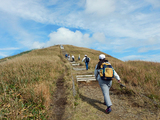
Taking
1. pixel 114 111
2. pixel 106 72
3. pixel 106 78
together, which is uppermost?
pixel 106 72

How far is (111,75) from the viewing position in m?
3.70

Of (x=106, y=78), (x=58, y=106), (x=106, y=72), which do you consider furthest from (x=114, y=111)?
(x=58, y=106)

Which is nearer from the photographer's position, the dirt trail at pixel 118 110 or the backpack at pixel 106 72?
the dirt trail at pixel 118 110

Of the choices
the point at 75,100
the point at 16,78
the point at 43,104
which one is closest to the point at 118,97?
the point at 75,100

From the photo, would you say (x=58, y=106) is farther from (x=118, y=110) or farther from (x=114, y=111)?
(x=118, y=110)

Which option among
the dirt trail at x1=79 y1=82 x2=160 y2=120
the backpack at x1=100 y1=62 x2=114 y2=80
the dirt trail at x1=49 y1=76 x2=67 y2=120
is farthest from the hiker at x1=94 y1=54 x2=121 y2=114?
the dirt trail at x1=49 y1=76 x2=67 y2=120

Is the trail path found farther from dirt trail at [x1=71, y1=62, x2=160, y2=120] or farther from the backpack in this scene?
the backpack

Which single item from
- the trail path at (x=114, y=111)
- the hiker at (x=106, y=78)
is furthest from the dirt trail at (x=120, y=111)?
the hiker at (x=106, y=78)

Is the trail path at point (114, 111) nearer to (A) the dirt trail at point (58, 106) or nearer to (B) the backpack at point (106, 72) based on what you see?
(A) the dirt trail at point (58, 106)

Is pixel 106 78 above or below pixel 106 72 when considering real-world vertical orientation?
below

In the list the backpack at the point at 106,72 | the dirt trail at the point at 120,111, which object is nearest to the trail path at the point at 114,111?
the dirt trail at the point at 120,111

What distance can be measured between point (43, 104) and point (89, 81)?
412 centimetres

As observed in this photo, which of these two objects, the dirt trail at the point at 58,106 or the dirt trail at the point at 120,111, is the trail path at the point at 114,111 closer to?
the dirt trail at the point at 120,111

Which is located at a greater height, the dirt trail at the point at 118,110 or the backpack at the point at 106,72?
the backpack at the point at 106,72
